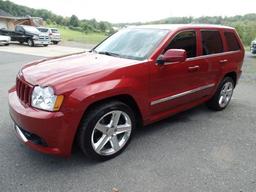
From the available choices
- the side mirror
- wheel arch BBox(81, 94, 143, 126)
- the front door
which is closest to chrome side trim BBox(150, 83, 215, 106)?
the front door

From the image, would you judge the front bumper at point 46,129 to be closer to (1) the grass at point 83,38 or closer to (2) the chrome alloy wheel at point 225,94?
(2) the chrome alloy wheel at point 225,94

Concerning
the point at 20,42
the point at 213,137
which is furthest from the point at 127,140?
the point at 20,42

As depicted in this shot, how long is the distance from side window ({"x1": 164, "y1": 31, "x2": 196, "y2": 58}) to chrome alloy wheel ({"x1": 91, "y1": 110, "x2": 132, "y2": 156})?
135 centimetres

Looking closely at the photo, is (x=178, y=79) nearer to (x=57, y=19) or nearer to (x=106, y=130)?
(x=106, y=130)

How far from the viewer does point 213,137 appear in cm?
416

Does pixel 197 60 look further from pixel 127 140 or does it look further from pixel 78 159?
pixel 78 159

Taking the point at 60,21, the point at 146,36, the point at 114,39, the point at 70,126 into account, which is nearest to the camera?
the point at 70,126

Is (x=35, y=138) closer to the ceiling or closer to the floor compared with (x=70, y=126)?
closer to the floor

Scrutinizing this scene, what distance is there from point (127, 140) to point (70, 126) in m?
0.98

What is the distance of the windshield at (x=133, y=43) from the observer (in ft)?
12.4

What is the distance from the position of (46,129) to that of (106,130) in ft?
2.56

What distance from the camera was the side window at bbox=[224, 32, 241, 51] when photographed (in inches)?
205

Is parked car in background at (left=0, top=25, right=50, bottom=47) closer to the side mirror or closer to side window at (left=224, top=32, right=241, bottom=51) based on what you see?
side window at (left=224, top=32, right=241, bottom=51)

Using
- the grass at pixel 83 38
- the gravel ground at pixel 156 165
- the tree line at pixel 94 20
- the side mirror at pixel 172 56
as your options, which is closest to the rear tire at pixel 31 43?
the tree line at pixel 94 20
